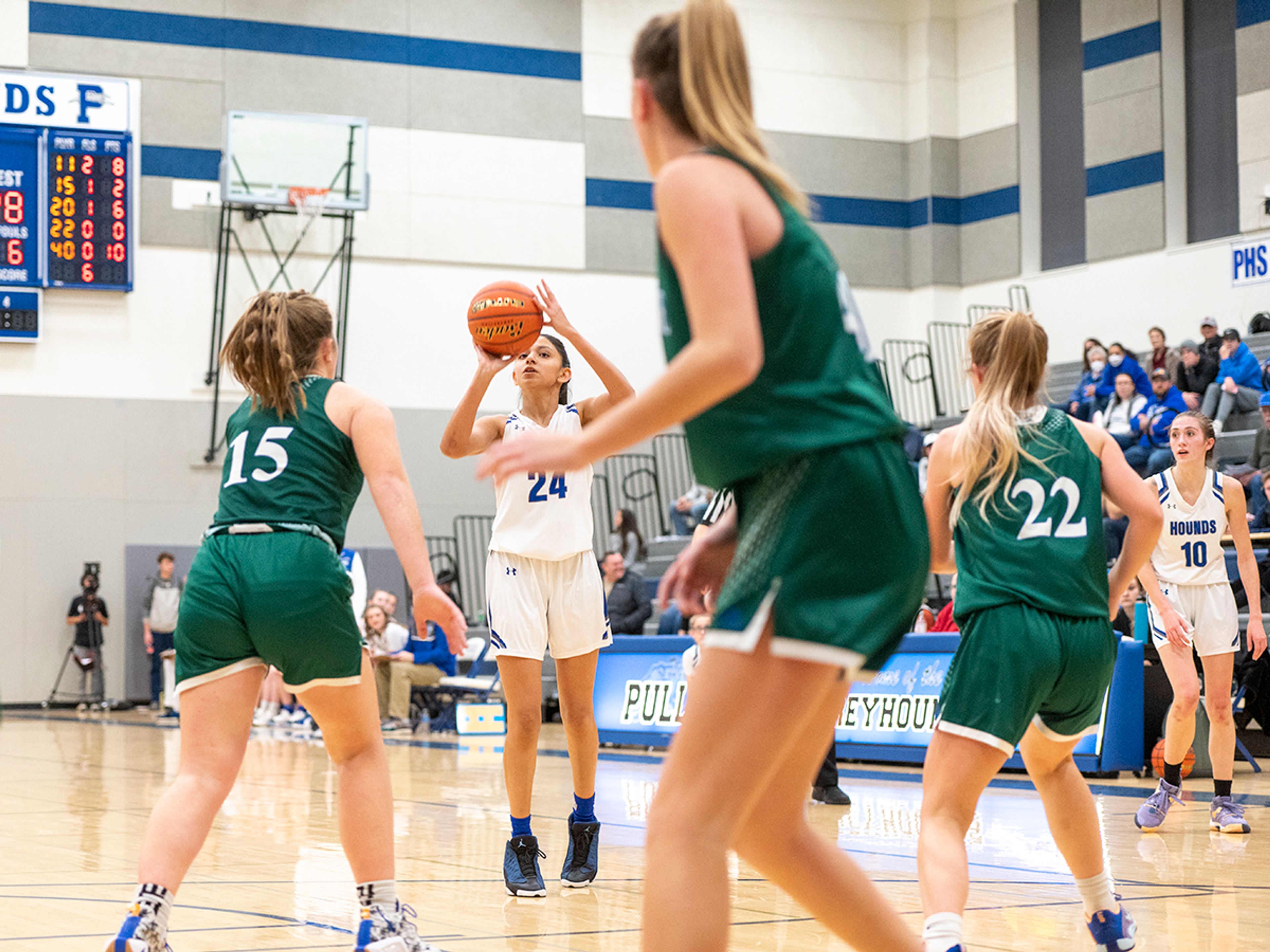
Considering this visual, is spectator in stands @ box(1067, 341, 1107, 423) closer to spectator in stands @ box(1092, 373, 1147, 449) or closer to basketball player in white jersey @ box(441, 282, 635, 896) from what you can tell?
spectator in stands @ box(1092, 373, 1147, 449)

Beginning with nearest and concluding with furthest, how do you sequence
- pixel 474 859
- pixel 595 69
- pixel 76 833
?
1. pixel 474 859
2. pixel 76 833
3. pixel 595 69

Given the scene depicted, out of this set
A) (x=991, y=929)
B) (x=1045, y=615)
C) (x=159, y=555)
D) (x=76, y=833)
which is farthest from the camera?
(x=159, y=555)

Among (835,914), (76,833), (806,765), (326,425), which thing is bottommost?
(76,833)

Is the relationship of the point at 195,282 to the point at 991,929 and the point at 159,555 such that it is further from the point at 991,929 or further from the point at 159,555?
the point at 991,929

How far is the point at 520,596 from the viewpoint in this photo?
18.3ft

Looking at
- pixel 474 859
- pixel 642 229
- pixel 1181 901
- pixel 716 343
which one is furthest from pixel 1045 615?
pixel 642 229

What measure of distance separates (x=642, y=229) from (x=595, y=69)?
222 cm

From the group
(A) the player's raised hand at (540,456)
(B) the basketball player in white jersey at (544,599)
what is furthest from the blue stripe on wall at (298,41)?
(A) the player's raised hand at (540,456)

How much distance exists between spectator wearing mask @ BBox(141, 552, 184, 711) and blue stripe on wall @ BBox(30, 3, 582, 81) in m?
6.32

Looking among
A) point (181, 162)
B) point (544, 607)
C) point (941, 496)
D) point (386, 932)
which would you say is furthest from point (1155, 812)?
point (181, 162)

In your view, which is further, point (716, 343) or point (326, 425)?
point (326, 425)

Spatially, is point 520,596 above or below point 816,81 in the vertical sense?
below

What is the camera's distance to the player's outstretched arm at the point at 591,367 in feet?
16.6

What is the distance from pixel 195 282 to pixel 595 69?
6.04 meters
